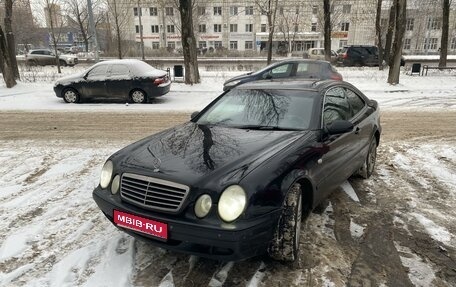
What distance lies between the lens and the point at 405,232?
3.82 meters

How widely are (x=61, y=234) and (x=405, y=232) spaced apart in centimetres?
360

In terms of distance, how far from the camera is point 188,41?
15.2 meters

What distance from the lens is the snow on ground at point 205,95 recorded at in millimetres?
12055

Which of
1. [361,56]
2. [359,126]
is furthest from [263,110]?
[361,56]

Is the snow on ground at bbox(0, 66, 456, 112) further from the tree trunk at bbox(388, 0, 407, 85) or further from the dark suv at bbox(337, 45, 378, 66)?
the dark suv at bbox(337, 45, 378, 66)

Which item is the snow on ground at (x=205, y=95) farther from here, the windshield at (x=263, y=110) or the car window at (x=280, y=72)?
the windshield at (x=263, y=110)

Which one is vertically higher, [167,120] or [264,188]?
[264,188]

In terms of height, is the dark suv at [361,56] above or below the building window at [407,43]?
below

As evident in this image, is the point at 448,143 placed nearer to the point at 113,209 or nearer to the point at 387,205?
the point at 387,205

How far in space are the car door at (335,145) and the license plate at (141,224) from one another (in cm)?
166

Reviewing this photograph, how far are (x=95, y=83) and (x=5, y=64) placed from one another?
5.71m

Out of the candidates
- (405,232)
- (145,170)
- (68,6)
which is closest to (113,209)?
(145,170)

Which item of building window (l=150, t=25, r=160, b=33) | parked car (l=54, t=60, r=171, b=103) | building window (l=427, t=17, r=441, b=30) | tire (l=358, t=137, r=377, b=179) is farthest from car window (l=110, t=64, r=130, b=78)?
building window (l=150, t=25, r=160, b=33)

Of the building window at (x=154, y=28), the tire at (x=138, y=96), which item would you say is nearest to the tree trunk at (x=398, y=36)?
the tire at (x=138, y=96)
